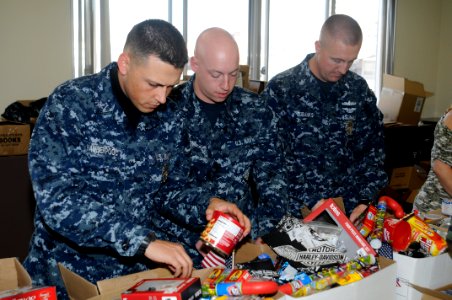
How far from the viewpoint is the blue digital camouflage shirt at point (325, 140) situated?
2256 millimetres

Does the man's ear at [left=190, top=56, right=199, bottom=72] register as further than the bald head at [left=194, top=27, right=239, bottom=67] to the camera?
Yes

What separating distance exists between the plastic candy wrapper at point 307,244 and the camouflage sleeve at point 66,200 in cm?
39

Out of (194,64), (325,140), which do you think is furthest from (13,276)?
(325,140)

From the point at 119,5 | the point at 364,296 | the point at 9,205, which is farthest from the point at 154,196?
the point at 119,5

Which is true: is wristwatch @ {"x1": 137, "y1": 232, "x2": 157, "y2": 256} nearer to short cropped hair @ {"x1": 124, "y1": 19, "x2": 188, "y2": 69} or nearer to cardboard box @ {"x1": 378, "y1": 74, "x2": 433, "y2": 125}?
short cropped hair @ {"x1": 124, "y1": 19, "x2": 188, "y2": 69}

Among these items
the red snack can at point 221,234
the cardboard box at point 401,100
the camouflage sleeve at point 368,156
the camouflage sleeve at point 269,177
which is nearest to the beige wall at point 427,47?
the cardboard box at point 401,100

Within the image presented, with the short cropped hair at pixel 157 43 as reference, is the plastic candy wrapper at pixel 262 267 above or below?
below

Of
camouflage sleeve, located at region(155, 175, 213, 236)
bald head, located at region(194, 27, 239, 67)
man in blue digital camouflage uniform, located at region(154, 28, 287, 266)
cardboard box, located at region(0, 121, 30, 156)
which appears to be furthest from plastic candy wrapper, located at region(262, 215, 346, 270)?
cardboard box, located at region(0, 121, 30, 156)

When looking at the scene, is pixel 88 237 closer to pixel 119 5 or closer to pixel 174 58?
pixel 174 58

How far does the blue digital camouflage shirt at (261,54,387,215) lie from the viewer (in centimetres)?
226

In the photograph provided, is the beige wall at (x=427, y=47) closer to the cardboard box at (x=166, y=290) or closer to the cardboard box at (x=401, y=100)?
the cardboard box at (x=401, y=100)

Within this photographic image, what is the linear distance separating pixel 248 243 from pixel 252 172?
1.73ft

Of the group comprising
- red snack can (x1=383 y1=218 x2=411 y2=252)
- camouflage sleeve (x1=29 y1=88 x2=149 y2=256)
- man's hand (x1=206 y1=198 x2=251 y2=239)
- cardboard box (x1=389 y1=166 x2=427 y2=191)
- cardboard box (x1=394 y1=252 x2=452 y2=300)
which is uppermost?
camouflage sleeve (x1=29 y1=88 x2=149 y2=256)

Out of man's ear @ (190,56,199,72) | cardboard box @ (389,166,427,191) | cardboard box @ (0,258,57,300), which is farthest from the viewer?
cardboard box @ (389,166,427,191)
